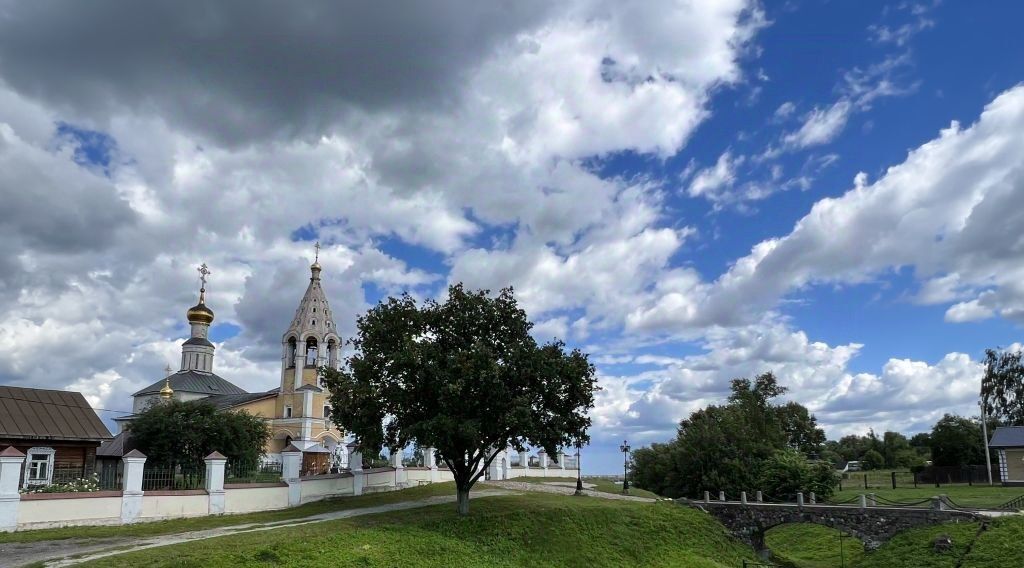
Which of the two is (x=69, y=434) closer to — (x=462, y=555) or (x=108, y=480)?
(x=108, y=480)

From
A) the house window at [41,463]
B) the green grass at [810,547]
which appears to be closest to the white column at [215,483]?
the house window at [41,463]

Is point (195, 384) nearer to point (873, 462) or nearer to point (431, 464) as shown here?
point (431, 464)

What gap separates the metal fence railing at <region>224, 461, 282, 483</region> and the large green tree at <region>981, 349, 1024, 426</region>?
57.0m

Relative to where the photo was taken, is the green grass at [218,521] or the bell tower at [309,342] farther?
the bell tower at [309,342]

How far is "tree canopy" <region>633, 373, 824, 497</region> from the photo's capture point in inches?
1758

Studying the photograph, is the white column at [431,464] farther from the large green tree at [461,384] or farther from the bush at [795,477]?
the bush at [795,477]

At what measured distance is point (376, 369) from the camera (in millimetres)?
26938

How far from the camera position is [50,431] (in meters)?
29.7

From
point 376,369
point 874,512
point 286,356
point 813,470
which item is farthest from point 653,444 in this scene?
point 376,369

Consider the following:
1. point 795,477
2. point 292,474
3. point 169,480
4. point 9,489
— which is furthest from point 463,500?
point 795,477

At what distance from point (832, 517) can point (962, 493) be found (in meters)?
11.7

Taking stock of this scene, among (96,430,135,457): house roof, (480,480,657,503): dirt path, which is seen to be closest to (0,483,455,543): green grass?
(480,480,657,503): dirt path

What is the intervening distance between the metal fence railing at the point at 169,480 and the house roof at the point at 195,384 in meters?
40.4

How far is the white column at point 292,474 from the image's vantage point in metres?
28.0
